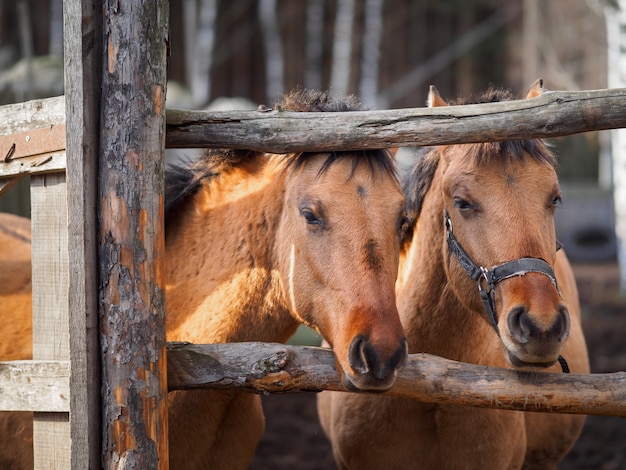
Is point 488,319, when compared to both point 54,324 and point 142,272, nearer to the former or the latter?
point 142,272

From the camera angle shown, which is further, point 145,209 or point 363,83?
point 363,83

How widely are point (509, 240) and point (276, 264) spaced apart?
91cm

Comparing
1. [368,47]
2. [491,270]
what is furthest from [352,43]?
[491,270]

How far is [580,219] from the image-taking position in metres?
15.2

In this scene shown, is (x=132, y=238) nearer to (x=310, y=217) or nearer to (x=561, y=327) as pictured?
(x=310, y=217)

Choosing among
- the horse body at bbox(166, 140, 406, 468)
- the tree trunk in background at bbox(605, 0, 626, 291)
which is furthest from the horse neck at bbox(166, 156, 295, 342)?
the tree trunk in background at bbox(605, 0, 626, 291)

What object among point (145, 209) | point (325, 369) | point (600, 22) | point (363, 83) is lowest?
point (325, 369)

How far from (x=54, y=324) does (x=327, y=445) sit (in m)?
3.79

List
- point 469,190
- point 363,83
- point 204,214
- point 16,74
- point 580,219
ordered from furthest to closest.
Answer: point 363,83 < point 580,219 < point 16,74 < point 204,214 < point 469,190

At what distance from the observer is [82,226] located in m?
2.35

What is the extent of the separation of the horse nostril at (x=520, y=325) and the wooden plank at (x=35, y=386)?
5.05 feet

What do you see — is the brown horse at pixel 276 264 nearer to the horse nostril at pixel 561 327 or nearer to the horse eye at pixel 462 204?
the horse eye at pixel 462 204

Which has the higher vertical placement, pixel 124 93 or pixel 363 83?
pixel 363 83

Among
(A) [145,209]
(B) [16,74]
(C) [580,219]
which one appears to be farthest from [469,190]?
(C) [580,219]
